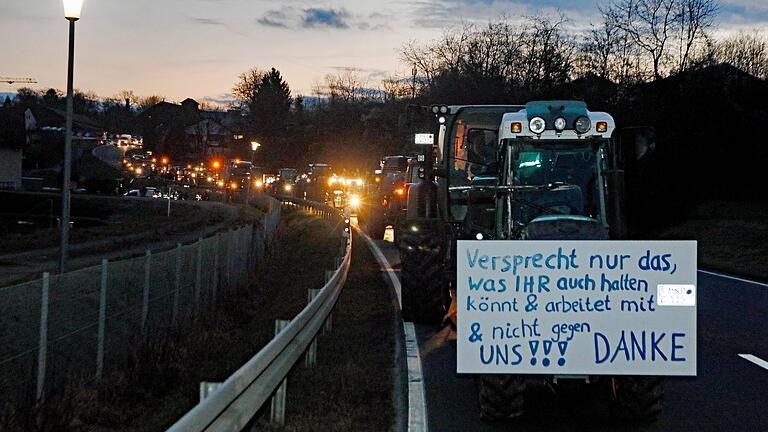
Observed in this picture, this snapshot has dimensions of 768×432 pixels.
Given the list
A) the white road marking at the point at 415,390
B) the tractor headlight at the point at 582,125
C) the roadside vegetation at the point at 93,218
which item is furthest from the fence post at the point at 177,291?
the roadside vegetation at the point at 93,218

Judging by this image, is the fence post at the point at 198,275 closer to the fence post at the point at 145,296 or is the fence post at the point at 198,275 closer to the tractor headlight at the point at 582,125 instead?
the fence post at the point at 145,296

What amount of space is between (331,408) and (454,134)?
7619mm

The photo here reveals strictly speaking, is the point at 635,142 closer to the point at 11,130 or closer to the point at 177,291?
the point at 177,291

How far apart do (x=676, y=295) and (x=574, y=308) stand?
800mm

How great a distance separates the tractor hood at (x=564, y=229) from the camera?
892 centimetres

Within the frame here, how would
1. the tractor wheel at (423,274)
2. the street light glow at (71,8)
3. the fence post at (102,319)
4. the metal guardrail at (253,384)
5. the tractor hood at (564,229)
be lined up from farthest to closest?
the street light glow at (71,8)
the tractor wheel at (423,274)
the fence post at (102,319)
the tractor hood at (564,229)
the metal guardrail at (253,384)

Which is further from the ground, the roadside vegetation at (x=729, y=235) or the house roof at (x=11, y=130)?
the house roof at (x=11, y=130)

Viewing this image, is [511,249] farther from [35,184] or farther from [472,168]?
[35,184]

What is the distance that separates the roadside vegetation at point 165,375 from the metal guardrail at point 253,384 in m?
0.49

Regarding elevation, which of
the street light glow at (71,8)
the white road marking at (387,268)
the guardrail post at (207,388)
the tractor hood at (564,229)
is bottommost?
the white road marking at (387,268)

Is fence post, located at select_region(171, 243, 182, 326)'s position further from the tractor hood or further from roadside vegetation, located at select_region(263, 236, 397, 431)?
the tractor hood

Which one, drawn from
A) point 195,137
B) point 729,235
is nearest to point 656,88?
point 729,235

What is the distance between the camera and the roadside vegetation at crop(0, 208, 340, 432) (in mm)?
9727

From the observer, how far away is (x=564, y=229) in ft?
29.8
